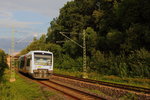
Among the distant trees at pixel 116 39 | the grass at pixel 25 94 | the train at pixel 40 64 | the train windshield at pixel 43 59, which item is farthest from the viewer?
the distant trees at pixel 116 39

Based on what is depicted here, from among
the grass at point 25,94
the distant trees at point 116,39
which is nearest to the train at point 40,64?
the grass at point 25,94

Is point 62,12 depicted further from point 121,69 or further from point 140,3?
point 121,69

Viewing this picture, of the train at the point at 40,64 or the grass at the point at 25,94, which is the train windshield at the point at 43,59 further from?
the grass at the point at 25,94

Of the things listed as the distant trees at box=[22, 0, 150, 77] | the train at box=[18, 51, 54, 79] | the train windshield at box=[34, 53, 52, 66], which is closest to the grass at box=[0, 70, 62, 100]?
the train at box=[18, 51, 54, 79]

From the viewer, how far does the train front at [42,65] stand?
19312 millimetres

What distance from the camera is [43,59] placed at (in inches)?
781

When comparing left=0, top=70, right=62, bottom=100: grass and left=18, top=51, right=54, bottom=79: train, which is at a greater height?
left=18, top=51, right=54, bottom=79: train

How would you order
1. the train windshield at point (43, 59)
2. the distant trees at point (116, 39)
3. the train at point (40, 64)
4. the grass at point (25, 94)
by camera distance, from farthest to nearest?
the distant trees at point (116, 39), the train windshield at point (43, 59), the train at point (40, 64), the grass at point (25, 94)

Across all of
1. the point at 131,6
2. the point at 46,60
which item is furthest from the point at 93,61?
the point at 46,60

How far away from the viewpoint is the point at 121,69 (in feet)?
81.5

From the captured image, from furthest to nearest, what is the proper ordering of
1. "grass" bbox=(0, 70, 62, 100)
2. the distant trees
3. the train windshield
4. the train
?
the distant trees < the train windshield < the train < "grass" bbox=(0, 70, 62, 100)

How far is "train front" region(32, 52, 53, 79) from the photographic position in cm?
1931

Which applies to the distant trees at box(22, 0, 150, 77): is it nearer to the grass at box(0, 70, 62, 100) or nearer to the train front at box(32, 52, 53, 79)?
the train front at box(32, 52, 53, 79)

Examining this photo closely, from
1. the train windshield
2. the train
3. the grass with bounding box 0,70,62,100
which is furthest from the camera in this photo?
the train windshield
